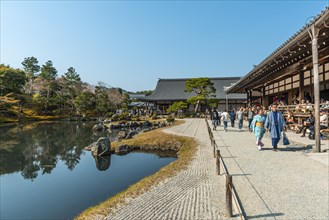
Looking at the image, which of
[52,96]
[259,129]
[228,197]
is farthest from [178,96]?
[228,197]

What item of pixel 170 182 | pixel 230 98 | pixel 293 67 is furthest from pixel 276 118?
pixel 230 98

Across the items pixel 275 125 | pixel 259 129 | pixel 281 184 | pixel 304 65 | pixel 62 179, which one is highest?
pixel 304 65

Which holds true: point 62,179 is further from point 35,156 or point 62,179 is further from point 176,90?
point 176,90

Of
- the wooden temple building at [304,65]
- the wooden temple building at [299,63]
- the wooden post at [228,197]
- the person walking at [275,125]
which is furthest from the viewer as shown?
the person walking at [275,125]

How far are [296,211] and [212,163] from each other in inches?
136

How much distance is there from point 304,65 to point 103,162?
1036 centimetres

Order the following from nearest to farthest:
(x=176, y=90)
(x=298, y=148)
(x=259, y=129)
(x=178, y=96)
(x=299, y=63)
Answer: (x=298, y=148), (x=259, y=129), (x=299, y=63), (x=178, y=96), (x=176, y=90)

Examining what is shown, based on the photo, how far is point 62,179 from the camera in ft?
28.0

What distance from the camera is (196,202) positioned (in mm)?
4137

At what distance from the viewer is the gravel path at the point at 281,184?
3473 millimetres

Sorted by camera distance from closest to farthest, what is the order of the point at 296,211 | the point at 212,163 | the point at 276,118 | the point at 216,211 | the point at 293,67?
the point at 296,211 → the point at 216,211 → the point at 212,163 → the point at 276,118 → the point at 293,67

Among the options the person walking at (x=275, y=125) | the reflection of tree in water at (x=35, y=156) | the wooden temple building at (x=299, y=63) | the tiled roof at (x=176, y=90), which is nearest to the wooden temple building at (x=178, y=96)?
the tiled roof at (x=176, y=90)

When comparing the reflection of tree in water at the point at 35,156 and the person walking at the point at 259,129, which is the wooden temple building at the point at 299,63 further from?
the reflection of tree in water at the point at 35,156

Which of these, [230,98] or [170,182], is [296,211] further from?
[230,98]
